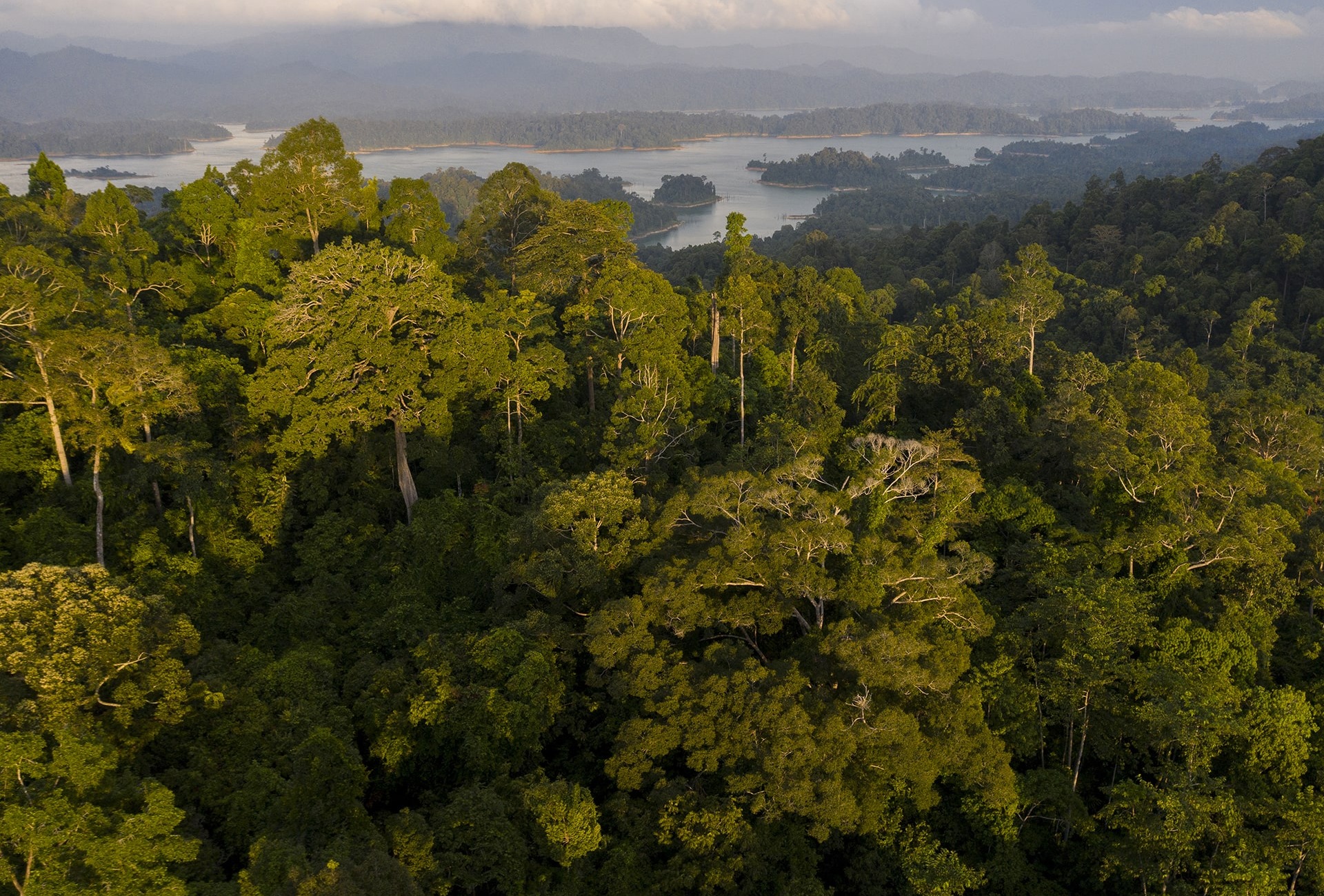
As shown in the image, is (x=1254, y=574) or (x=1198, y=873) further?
(x=1254, y=574)

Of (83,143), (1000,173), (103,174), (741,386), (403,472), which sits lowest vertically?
(403,472)

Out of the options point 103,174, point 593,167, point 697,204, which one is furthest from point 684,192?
point 103,174

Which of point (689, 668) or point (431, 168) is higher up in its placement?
point (431, 168)

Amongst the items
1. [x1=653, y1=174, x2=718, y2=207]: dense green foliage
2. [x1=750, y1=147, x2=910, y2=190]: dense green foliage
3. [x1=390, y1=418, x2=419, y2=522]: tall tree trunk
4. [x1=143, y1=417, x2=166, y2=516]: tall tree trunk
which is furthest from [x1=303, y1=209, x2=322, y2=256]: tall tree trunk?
[x1=750, y1=147, x2=910, y2=190]: dense green foliage

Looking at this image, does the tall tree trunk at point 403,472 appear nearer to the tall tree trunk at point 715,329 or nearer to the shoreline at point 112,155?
the tall tree trunk at point 715,329

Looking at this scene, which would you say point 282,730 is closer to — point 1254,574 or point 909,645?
point 909,645

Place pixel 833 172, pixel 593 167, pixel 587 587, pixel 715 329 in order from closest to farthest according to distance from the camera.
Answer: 1. pixel 587 587
2. pixel 715 329
3. pixel 833 172
4. pixel 593 167

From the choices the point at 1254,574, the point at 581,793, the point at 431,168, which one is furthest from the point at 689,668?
the point at 431,168

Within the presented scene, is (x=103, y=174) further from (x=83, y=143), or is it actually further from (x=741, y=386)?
(x=741, y=386)
